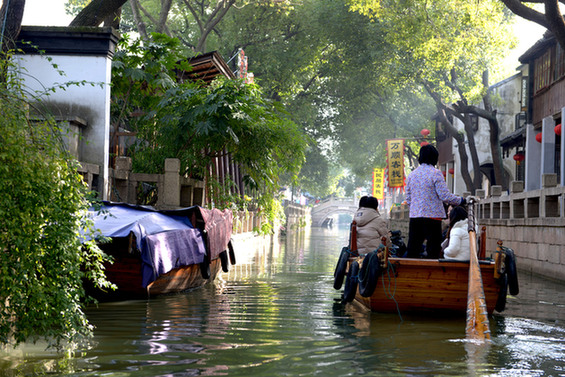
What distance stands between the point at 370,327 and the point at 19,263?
13.3 ft

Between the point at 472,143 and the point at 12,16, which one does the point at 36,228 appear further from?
the point at 472,143

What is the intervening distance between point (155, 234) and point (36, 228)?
431cm

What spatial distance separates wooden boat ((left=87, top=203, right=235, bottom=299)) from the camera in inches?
362

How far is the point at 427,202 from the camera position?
845 centimetres

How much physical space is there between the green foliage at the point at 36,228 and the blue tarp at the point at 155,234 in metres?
2.82

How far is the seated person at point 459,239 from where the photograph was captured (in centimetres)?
830

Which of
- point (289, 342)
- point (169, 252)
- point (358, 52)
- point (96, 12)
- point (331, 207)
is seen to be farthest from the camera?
point (331, 207)

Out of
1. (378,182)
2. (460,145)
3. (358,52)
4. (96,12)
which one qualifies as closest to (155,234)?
(96,12)

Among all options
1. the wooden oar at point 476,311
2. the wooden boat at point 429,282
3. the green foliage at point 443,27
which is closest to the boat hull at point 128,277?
the wooden boat at point 429,282

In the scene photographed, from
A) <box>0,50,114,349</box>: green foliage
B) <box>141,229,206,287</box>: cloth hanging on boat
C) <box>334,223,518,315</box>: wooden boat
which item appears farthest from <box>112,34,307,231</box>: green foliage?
<box>0,50,114,349</box>: green foliage

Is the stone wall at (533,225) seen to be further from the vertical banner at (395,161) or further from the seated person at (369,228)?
the vertical banner at (395,161)

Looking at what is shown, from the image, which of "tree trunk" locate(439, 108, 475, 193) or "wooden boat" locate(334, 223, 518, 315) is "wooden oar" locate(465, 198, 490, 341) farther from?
"tree trunk" locate(439, 108, 475, 193)

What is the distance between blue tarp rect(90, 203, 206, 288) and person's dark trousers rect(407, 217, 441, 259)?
328cm

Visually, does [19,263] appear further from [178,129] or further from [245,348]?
[178,129]
